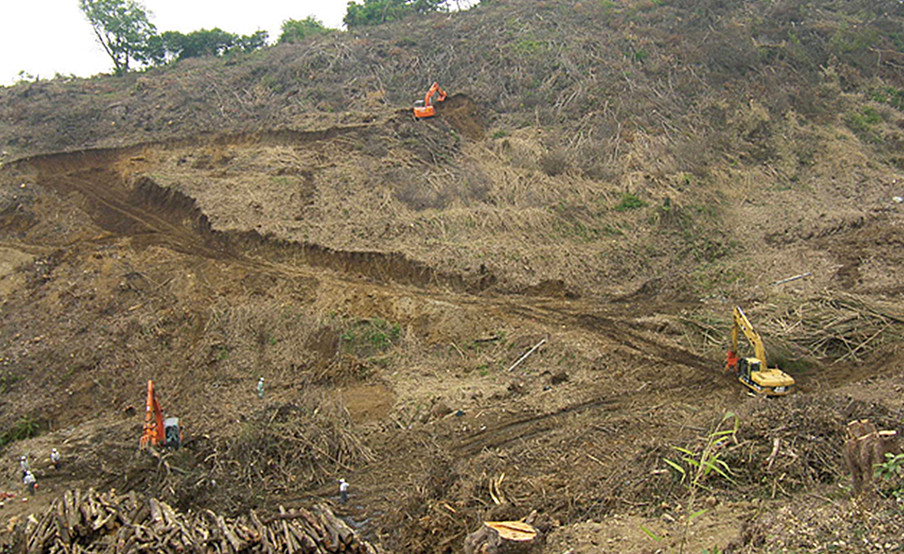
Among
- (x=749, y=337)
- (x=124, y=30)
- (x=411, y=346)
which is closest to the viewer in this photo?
(x=749, y=337)

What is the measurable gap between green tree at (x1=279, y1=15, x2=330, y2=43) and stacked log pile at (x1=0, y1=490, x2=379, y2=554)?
2623 centimetres

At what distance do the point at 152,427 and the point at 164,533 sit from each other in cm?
375

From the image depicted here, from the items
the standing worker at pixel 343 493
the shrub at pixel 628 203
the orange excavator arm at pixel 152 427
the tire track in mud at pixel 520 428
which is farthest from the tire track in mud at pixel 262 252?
the standing worker at pixel 343 493

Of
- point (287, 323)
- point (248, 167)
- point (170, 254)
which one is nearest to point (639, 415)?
point (287, 323)

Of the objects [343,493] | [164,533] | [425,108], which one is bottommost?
[343,493]

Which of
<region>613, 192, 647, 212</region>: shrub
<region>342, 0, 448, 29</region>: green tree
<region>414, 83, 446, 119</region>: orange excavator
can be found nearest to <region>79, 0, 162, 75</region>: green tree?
<region>342, 0, 448, 29</region>: green tree

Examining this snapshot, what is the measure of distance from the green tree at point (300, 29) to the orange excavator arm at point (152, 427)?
920 inches

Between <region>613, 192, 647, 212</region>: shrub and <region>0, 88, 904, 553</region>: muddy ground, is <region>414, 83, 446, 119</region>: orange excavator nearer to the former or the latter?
<region>0, 88, 904, 553</region>: muddy ground

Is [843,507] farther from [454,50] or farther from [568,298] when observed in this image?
[454,50]

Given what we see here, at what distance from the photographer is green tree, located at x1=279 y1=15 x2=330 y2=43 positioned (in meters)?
31.5

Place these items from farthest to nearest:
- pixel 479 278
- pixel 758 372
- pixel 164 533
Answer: pixel 479 278
pixel 758 372
pixel 164 533

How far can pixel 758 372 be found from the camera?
11.2 m

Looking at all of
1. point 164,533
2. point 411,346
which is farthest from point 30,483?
point 411,346

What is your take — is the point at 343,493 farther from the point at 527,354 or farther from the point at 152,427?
the point at 527,354
